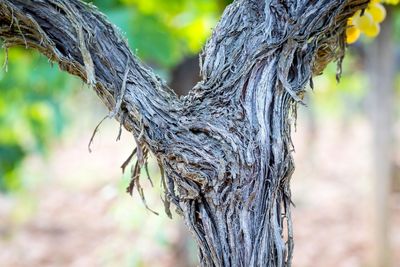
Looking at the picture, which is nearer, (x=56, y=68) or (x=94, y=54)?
(x=94, y=54)

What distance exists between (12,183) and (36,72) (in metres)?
1.36

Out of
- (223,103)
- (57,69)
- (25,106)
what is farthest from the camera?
(25,106)

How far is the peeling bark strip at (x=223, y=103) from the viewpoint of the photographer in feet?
1.50

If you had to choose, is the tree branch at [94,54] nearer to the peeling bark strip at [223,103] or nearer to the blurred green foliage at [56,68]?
the peeling bark strip at [223,103]

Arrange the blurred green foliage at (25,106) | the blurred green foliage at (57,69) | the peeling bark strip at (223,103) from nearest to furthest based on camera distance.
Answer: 1. the peeling bark strip at (223,103)
2. the blurred green foliage at (57,69)
3. the blurred green foliage at (25,106)

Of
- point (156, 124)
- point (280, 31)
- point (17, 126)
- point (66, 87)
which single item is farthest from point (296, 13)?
point (17, 126)

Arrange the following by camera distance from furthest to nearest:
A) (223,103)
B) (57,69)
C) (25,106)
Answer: (25,106)
(57,69)
(223,103)

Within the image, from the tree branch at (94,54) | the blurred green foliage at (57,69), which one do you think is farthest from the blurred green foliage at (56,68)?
the tree branch at (94,54)

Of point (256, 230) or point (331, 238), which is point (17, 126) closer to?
point (331, 238)

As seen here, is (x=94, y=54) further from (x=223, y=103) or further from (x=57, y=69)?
(x=57, y=69)

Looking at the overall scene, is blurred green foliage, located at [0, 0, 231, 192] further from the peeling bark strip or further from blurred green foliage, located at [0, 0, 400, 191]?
the peeling bark strip

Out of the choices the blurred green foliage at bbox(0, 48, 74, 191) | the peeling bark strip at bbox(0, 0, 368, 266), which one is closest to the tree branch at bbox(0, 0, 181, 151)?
the peeling bark strip at bbox(0, 0, 368, 266)

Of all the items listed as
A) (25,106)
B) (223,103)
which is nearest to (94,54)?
(223,103)

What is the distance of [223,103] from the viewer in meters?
0.48
